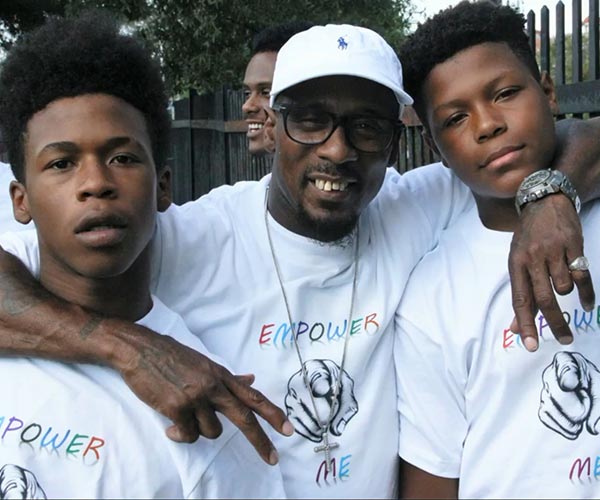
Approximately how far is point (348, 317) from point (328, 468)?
Answer: 460 mm

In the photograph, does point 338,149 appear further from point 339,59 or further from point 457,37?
point 457,37

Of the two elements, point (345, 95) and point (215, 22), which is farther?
point (215, 22)

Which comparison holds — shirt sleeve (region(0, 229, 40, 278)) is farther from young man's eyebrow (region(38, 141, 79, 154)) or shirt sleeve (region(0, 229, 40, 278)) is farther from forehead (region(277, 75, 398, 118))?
forehead (region(277, 75, 398, 118))

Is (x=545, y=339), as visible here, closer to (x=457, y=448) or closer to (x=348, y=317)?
(x=457, y=448)

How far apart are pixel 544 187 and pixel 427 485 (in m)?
0.95

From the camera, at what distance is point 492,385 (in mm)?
2396

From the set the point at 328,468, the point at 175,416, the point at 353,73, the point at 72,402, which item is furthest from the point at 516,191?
the point at 72,402

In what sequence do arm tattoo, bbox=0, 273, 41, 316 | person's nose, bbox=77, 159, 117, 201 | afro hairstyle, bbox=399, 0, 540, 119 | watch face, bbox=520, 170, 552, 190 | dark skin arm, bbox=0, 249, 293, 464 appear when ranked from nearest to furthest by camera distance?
dark skin arm, bbox=0, 249, 293, 464 → person's nose, bbox=77, 159, 117, 201 → arm tattoo, bbox=0, 273, 41, 316 → watch face, bbox=520, 170, 552, 190 → afro hairstyle, bbox=399, 0, 540, 119

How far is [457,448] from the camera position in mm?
2445

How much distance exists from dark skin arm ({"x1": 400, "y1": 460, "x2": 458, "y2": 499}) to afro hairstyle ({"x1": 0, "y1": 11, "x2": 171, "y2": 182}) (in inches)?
47.7

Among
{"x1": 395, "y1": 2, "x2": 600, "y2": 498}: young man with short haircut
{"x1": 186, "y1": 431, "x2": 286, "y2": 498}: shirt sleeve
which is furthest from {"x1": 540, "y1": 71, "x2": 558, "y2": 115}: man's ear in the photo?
{"x1": 186, "y1": 431, "x2": 286, "y2": 498}: shirt sleeve

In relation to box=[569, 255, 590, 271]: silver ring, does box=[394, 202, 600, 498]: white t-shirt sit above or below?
below

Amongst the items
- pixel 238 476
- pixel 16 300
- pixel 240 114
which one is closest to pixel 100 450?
pixel 238 476

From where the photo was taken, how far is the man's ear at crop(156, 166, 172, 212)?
2.54 m
